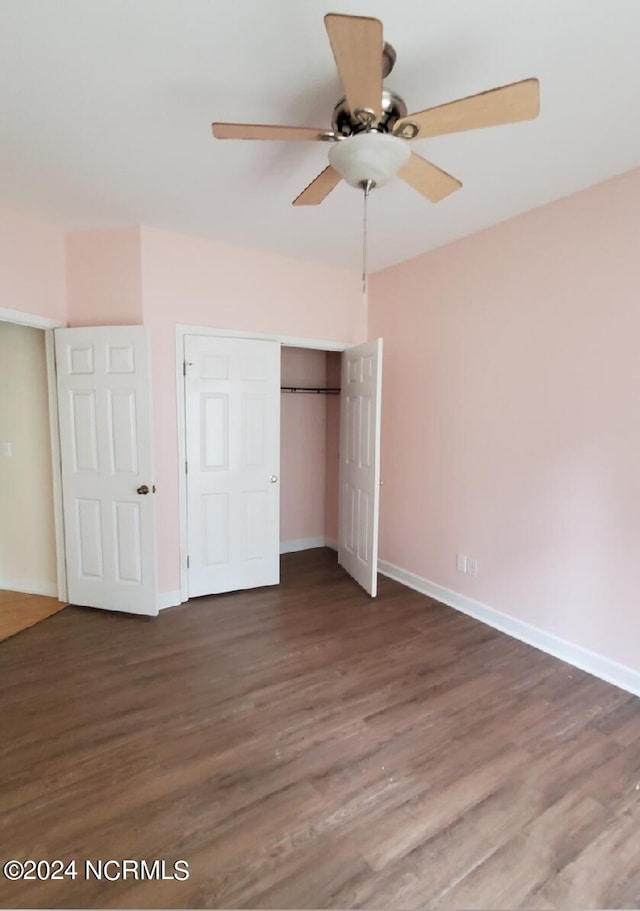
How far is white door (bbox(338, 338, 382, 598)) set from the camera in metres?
3.24

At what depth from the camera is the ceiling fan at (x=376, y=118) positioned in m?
1.17

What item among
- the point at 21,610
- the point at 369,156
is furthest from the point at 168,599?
the point at 369,156

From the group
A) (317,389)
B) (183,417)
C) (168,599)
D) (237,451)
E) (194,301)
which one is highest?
(194,301)

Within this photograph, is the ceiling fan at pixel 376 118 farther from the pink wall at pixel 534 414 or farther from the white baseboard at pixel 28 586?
the white baseboard at pixel 28 586

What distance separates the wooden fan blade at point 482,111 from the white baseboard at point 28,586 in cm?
371

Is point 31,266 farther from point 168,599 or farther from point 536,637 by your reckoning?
point 536,637

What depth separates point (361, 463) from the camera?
11.6 ft

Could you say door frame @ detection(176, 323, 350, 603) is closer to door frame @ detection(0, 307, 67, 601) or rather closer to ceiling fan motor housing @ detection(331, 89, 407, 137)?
door frame @ detection(0, 307, 67, 601)

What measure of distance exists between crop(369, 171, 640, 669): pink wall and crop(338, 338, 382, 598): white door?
41cm

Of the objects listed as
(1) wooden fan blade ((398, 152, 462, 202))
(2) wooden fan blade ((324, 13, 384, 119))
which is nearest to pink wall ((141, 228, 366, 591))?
(1) wooden fan blade ((398, 152, 462, 202))

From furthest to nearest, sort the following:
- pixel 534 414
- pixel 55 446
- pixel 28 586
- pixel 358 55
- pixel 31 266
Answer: pixel 28 586 → pixel 55 446 → pixel 31 266 → pixel 534 414 → pixel 358 55

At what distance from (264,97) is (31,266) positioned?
2012mm

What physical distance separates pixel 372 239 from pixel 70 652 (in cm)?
340

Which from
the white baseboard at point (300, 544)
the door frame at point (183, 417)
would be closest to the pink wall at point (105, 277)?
the door frame at point (183, 417)
